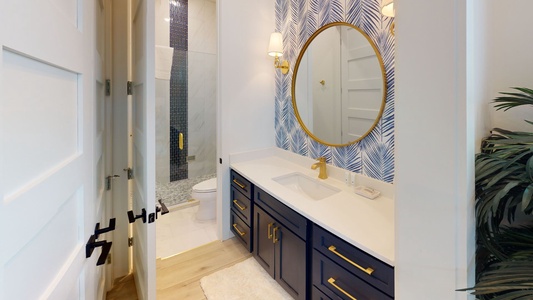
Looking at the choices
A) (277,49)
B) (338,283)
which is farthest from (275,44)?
(338,283)

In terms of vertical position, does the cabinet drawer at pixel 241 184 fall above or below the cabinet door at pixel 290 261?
above

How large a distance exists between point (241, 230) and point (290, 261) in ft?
2.51

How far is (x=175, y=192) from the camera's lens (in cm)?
344

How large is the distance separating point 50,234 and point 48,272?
9 cm

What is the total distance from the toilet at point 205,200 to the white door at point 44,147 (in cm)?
201

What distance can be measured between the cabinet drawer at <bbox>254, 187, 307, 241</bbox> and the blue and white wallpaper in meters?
0.63

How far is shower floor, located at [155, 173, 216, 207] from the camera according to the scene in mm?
3330

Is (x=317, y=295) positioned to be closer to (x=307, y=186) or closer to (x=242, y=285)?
(x=242, y=285)

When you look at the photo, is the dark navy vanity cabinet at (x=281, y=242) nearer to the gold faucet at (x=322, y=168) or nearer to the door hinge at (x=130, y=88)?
the gold faucet at (x=322, y=168)

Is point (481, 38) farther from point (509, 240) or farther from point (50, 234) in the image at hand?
point (50, 234)

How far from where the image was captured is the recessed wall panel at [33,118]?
0.40 m

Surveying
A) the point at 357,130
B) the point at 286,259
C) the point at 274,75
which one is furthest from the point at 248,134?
the point at 286,259

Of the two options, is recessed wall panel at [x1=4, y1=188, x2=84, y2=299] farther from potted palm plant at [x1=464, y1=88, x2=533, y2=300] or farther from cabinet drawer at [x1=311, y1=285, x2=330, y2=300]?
cabinet drawer at [x1=311, y1=285, x2=330, y2=300]

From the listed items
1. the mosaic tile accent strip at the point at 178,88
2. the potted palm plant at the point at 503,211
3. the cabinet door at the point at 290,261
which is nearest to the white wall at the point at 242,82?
the cabinet door at the point at 290,261
